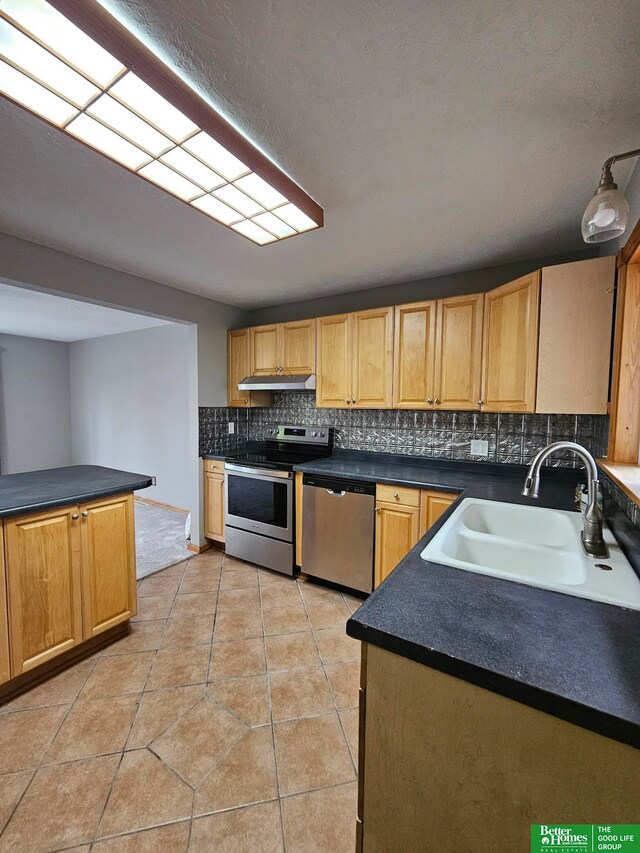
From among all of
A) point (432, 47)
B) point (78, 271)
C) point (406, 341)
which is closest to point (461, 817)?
point (432, 47)

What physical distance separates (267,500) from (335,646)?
1219mm

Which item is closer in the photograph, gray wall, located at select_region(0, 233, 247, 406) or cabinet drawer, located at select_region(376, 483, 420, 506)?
gray wall, located at select_region(0, 233, 247, 406)

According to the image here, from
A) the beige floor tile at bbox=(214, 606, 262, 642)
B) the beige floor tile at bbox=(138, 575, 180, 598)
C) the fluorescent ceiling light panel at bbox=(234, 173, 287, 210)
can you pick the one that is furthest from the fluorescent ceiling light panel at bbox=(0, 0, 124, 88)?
the beige floor tile at bbox=(138, 575, 180, 598)

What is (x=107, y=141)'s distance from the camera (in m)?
1.27

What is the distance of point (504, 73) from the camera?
102cm

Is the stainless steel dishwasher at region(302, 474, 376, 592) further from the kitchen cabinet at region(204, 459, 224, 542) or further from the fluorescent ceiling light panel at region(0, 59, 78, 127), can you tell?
the fluorescent ceiling light panel at region(0, 59, 78, 127)

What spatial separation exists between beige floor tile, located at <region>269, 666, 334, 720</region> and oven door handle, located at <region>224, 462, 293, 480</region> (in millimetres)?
1317

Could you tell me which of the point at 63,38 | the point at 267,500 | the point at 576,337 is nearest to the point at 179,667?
the point at 267,500

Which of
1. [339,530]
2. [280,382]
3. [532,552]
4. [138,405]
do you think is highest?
[280,382]

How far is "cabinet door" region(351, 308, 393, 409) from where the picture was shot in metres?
2.68

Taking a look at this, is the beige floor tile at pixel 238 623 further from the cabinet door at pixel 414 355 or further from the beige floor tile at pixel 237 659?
the cabinet door at pixel 414 355

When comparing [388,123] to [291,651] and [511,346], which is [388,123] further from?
[291,651]

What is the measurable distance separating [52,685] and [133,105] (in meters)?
2.54

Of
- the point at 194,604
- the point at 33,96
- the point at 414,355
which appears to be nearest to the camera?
the point at 33,96
